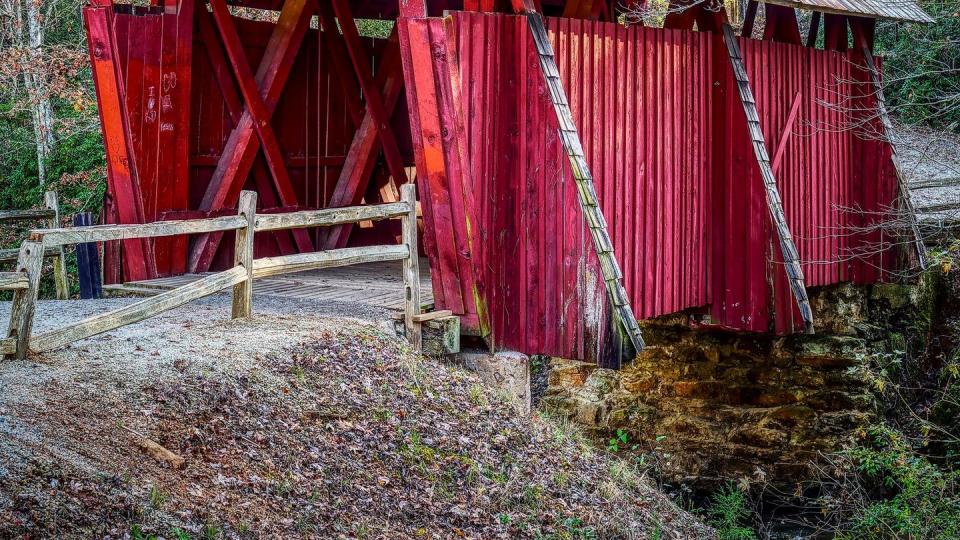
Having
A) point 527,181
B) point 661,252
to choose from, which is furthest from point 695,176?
point 527,181

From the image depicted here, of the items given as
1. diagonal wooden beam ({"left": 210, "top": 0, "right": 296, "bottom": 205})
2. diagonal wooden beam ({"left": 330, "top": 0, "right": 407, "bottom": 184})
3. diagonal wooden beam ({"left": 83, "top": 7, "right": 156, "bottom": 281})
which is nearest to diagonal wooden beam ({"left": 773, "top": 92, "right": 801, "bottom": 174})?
diagonal wooden beam ({"left": 330, "top": 0, "right": 407, "bottom": 184})

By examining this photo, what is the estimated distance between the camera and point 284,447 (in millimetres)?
6367

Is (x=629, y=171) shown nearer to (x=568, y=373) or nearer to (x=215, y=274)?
(x=215, y=274)

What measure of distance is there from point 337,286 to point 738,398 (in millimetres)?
5223

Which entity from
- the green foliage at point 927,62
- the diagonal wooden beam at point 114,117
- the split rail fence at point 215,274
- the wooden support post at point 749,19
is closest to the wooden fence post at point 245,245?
the split rail fence at point 215,274

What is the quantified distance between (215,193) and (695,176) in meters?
4.98

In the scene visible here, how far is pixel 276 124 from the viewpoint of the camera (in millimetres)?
12359

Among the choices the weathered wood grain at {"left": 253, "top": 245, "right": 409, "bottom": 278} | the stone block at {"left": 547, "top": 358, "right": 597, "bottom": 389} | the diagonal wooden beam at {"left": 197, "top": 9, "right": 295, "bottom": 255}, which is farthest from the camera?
the stone block at {"left": 547, "top": 358, "right": 597, "bottom": 389}

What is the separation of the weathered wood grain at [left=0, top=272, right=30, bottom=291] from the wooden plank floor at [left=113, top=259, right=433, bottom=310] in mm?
3316

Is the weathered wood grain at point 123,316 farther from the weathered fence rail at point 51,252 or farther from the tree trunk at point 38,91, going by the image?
the tree trunk at point 38,91

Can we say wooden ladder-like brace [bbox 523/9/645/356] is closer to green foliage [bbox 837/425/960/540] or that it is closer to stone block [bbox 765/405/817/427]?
green foliage [bbox 837/425/960/540]

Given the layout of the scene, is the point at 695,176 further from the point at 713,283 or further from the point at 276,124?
the point at 276,124

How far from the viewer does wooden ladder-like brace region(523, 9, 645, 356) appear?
8.16 metres

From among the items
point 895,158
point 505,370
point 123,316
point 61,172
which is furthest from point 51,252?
point 61,172
